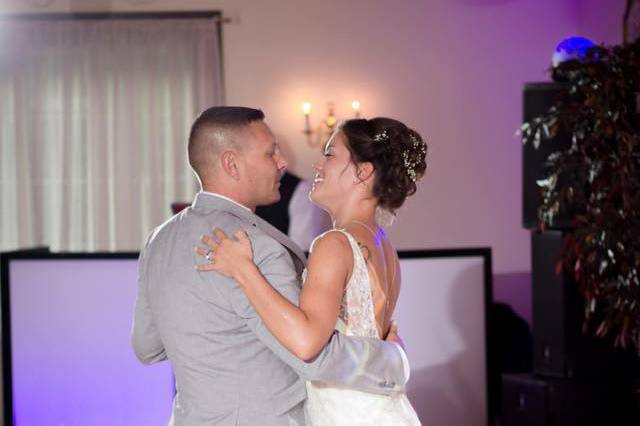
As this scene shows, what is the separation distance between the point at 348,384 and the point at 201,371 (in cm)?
42

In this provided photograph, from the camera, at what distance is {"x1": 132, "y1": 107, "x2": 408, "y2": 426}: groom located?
239 centimetres

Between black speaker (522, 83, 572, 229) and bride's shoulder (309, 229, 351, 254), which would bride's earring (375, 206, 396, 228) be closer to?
bride's shoulder (309, 229, 351, 254)

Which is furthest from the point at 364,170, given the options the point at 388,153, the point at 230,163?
the point at 230,163

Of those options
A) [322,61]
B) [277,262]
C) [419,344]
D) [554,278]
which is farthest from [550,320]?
[322,61]

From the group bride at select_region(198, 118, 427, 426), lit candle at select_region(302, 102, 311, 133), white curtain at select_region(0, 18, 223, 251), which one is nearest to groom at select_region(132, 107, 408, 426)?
bride at select_region(198, 118, 427, 426)

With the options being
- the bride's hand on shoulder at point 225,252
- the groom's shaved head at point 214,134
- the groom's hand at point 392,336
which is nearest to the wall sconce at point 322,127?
the groom's hand at point 392,336

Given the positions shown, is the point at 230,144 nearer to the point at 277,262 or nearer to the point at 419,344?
the point at 277,262

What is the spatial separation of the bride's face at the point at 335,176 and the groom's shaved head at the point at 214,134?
13.4 inches

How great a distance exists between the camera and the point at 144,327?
2639mm

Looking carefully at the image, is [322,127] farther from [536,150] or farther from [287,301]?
[287,301]

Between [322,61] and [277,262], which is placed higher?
[322,61]

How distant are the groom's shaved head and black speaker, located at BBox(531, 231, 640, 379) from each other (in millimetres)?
2393

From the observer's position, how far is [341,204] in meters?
2.75

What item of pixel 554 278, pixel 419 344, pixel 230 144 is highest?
pixel 230 144
